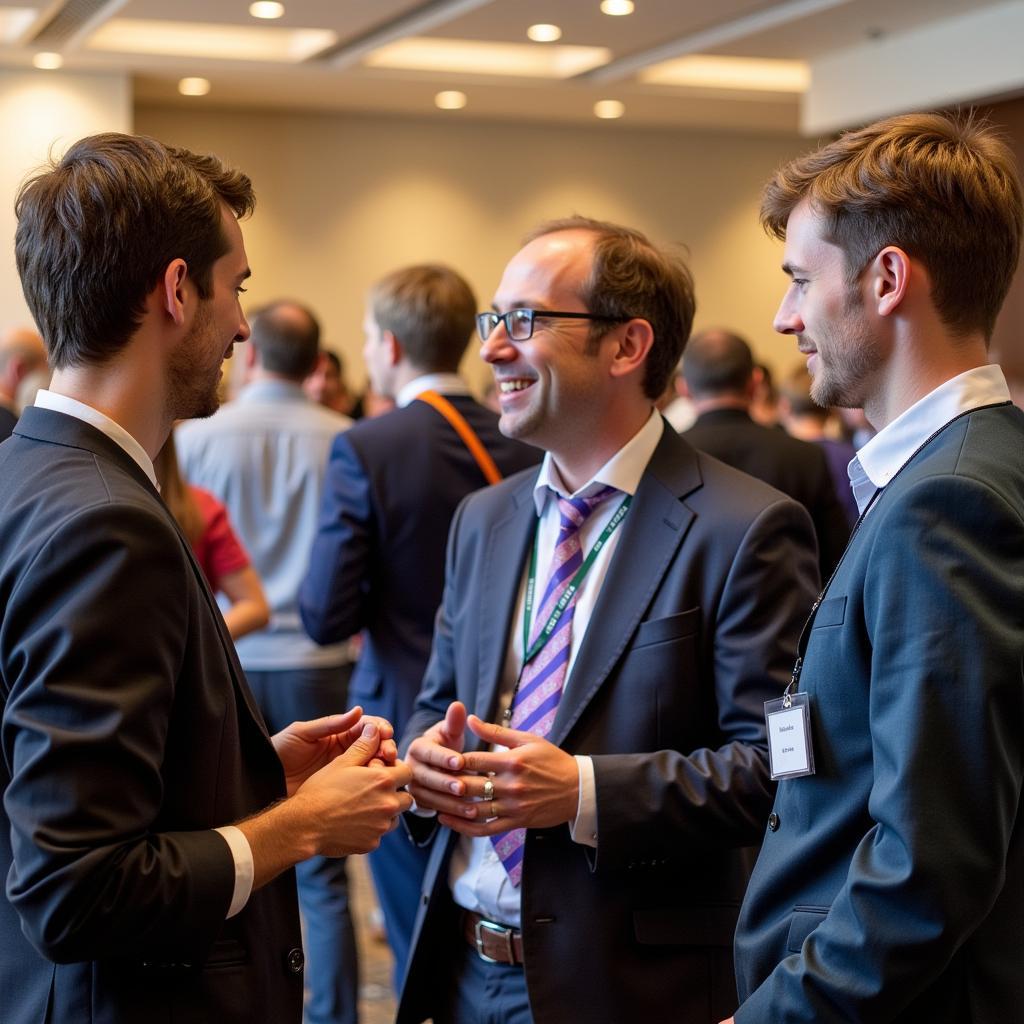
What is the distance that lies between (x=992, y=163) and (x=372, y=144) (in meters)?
9.33

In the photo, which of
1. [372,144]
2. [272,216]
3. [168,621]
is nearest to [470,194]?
[372,144]

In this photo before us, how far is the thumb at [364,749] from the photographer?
1761mm

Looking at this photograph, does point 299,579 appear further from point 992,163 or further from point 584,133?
point 584,133

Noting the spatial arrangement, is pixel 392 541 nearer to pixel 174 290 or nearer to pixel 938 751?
pixel 174 290

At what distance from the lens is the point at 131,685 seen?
4.64 ft

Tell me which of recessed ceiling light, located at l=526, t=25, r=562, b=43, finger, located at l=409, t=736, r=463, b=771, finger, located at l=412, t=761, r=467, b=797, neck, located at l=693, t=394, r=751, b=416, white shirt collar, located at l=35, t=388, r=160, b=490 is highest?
recessed ceiling light, located at l=526, t=25, r=562, b=43

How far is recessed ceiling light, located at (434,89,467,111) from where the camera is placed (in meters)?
9.59

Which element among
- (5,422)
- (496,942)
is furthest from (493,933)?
(5,422)

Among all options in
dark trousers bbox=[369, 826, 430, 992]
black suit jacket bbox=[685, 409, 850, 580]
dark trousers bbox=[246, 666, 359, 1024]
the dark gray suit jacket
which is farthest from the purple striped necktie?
black suit jacket bbox=[685, 409, 850, 580]

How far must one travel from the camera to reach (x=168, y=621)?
57.4 inches

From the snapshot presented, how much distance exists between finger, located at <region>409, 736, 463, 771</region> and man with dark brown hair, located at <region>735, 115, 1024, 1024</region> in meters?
0.51

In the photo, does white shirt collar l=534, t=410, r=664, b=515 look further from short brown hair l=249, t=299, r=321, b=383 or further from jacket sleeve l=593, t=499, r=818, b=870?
short brown hair l=249, t=299, r=321, b=383

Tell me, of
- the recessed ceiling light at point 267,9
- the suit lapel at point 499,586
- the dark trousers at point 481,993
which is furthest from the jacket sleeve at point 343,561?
the recessed ceiling light at point 267,9

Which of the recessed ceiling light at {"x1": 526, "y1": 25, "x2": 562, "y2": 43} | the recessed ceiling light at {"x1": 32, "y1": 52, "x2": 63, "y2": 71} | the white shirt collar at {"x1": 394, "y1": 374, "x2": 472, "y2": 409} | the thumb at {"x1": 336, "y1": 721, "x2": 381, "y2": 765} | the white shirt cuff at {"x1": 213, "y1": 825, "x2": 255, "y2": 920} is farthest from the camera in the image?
the recessed ceiling light at {"x1": 32, "y1": 52, "x2": 63, "y2": 71}
